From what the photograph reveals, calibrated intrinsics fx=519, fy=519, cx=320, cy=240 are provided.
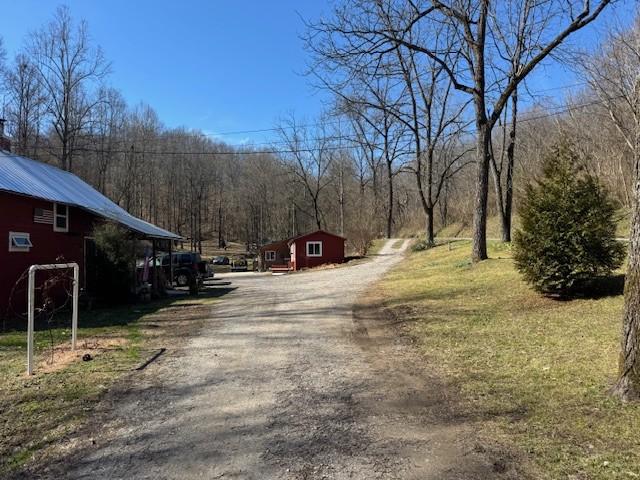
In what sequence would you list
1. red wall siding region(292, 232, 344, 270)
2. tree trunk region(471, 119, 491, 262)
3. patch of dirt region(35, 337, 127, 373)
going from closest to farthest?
patch of dirt region(35, 337, 127, 373)
tree trunk region(471, 119, 491, 262)
red wall siding region(292, 232, 344, 270)

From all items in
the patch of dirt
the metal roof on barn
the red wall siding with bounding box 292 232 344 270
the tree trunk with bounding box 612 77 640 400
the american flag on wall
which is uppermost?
the metal roof on barn

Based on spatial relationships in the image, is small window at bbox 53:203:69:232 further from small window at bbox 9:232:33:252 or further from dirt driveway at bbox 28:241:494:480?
dirt driveway at bbox 28:241:494:480

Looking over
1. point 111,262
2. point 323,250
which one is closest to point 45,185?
point 111,262

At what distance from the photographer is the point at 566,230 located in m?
9.75

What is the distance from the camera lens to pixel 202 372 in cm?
690

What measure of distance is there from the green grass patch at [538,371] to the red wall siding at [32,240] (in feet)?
35.4

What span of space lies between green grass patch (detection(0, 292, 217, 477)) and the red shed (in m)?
26.3

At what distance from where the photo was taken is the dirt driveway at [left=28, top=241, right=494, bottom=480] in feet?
12.9

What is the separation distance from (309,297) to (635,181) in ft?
36.5

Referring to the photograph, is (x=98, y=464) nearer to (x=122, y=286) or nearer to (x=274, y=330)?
(x=274, y=330)

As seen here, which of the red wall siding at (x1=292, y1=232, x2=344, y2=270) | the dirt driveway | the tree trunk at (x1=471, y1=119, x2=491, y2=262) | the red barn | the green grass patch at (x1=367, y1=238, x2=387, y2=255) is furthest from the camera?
the green grass patch at (x1=367, y1=238, x2=387, y2=255)

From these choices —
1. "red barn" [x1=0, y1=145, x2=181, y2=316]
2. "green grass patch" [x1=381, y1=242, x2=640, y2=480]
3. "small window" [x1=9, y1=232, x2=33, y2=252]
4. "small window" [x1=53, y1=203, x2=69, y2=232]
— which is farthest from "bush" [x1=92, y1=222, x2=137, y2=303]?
"green grass patch" [x1=381, y1=242, x2=640, y2=480]

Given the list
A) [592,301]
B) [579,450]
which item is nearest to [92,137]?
[592,301]

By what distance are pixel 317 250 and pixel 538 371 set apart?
110ft
